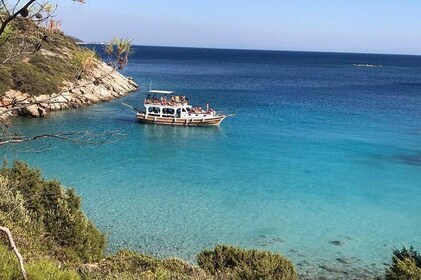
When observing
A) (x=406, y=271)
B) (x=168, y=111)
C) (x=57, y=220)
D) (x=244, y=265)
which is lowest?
(x=168, y=111)

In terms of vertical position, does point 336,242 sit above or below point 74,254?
below

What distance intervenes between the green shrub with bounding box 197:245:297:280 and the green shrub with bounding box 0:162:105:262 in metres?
3.10

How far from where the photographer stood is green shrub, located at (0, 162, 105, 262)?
11.9 m

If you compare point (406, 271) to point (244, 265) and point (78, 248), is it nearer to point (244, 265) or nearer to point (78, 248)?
point (244, 265)

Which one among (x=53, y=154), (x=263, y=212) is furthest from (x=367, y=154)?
(x=53, y=154)

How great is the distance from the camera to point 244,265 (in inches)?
463

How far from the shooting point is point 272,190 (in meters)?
25.4

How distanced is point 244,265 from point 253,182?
49.4ft

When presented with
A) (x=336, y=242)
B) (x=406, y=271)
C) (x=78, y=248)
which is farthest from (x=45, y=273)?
(x=336, y=242)

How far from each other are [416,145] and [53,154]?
27.2m

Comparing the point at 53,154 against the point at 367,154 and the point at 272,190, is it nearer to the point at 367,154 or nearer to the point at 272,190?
the point at 272,190

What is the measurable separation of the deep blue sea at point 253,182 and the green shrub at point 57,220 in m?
3.30

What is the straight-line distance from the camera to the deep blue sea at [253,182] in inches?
727

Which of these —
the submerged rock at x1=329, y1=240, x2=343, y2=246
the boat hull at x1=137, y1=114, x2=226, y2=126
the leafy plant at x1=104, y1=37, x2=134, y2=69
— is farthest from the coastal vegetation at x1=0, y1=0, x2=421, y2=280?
the boat hull at x1=137, y1=114, x2=226, y2=126
